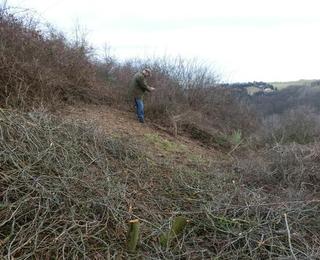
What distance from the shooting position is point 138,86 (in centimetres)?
1199

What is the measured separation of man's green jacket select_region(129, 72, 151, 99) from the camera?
11906 mm

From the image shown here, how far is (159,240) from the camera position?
17.0 feet

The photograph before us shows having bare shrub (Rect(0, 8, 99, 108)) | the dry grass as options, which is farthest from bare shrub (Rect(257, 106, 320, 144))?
the dry grass

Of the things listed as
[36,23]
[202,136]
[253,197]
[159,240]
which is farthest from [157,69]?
[159,240]

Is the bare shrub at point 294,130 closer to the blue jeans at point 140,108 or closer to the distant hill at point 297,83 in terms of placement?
the blue jeans at point 140,108

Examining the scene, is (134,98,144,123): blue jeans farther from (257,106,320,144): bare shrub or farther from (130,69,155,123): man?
(257,106,320,144): bare shrub

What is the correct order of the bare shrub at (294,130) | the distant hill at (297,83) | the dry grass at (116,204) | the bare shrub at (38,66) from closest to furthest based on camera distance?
1. the dry grass at (116,204)
2. the bare shrub at (38,66)
3. the bare shrub at (294,130)
4. the distant hill at (297,83)

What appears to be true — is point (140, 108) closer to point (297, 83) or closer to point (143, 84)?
point (143, 84)

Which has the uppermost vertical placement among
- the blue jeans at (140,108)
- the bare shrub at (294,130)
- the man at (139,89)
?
the man at (139,89)

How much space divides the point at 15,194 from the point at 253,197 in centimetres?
336

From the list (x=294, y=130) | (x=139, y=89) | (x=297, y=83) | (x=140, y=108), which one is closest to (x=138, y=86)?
(x=139, y=89)

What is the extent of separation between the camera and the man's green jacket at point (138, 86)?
11906 millimetres

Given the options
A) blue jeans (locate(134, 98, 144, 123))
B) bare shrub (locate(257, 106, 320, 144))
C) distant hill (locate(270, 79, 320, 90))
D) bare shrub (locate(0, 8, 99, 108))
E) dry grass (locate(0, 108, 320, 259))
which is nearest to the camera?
dry grass (locate(0, 108, 320, 259))

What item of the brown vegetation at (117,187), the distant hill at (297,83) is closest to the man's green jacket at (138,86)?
the brown vegetation at (117,187)
